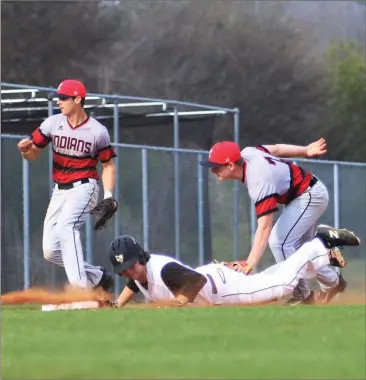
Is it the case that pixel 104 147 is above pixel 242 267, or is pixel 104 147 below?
above

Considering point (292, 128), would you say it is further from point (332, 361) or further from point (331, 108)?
point (332, 361)

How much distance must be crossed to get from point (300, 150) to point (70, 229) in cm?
217

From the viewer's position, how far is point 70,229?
11680mm

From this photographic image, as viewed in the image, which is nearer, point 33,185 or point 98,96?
point 33,185

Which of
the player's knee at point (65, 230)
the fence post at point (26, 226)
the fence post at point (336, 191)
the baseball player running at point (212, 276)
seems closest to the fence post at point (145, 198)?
the fence post at point (26, 226)

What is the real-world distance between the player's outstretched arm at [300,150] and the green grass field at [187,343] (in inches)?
71.1

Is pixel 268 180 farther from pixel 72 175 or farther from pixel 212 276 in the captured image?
pixel 72 175

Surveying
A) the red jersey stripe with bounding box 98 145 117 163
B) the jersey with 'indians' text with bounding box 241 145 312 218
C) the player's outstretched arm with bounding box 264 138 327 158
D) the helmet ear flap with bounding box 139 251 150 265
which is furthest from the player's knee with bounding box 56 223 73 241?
the player's outstretched arm with bounding box 264 138 327 158

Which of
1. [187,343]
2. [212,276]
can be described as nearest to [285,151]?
[212,276]

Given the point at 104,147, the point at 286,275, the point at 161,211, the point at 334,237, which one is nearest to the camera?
the point at 286,275

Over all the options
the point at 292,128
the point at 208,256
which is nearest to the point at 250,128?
the point at 292,128

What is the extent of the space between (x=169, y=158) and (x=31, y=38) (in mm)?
26881

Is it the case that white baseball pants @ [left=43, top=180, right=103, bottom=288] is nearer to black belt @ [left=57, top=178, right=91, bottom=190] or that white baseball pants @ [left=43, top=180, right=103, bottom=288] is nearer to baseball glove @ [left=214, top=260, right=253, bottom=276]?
black belt @ [left=57, top=178, right=91, bottom=190]

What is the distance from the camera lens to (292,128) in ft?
168
